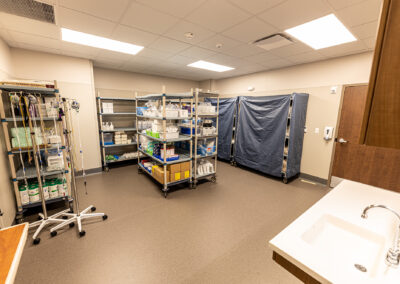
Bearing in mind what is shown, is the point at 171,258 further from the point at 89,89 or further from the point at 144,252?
the point at 89,89

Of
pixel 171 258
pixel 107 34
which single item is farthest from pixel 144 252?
pixel 107 34

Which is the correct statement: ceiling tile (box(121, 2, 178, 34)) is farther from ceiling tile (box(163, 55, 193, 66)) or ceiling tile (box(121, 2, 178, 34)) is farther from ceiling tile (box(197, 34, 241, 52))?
ceiling tile (box(163, 55, 193, 66))

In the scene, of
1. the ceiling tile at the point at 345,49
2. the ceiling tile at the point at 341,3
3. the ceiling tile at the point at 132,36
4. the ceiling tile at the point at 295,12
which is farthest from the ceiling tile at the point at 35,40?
the ceiling tile at the point at 345,49

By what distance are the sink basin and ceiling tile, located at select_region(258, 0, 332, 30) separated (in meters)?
2.05

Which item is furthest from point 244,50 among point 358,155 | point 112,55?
point 358,155

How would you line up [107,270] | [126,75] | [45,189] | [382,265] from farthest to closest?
[126,75]
[45,189]
[107,270]
[382,265]

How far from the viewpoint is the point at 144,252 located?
1.95 meters

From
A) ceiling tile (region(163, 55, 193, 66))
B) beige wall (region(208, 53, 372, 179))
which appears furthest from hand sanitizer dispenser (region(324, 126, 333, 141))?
ceiling tile (region(163, 55, 193, 66))

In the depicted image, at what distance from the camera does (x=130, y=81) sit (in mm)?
5070

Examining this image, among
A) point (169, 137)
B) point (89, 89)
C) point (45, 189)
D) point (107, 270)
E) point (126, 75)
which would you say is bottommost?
point (107, 270)

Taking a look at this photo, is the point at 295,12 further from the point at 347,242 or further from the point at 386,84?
the point at 347,242

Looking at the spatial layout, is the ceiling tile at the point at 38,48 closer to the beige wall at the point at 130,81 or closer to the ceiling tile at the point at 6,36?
the ceiling tile at the point at 6,36

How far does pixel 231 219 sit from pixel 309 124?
9.69 ft

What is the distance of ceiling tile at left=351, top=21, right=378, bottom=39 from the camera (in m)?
2.14
